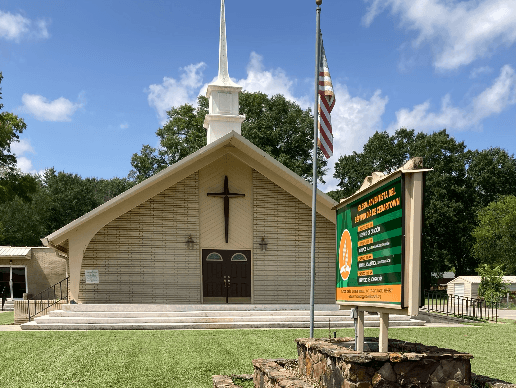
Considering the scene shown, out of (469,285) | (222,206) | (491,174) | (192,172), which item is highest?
(491,174)

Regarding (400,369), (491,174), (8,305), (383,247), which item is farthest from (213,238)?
(491,174)

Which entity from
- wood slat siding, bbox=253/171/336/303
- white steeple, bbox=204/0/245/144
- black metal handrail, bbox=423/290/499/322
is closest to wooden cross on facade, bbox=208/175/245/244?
wood slat siding, bbox=253/171/336/303

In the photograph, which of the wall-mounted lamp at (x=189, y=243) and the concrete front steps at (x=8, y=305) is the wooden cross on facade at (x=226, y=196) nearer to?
the wall-mounted lamp at (x=189, y=243)

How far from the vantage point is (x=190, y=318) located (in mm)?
16438

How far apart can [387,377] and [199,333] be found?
979cm

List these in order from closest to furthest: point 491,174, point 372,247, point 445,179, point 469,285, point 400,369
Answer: point 400,369 < point 372,247 < point 469,285 < point 445,179 < point 491,174

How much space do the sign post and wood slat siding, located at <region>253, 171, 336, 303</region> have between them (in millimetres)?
12262

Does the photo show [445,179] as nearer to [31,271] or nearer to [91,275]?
[31,271]

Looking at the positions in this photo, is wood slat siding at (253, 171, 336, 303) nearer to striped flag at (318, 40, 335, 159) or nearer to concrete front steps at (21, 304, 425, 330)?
concrete front steps at (21, 304, 425, 330)

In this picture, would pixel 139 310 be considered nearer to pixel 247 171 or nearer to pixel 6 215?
pixel 247 171

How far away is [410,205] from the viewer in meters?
5.24

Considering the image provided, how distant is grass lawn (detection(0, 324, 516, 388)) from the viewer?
8.02m

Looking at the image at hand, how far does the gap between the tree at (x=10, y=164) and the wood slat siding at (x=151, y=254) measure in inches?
633

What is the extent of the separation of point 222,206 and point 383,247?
45.7 feet
